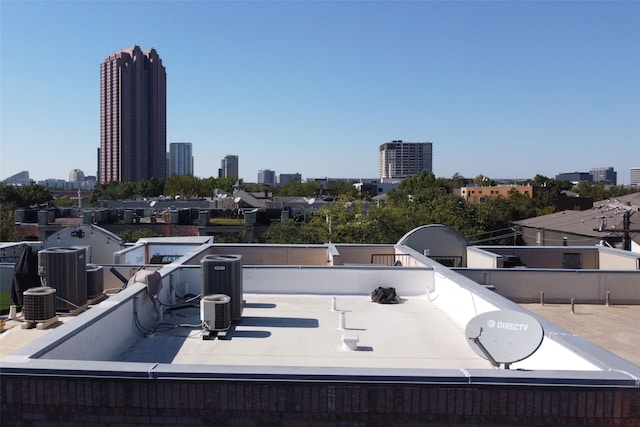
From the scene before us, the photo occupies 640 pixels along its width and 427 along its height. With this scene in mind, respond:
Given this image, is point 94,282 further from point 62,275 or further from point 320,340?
point 320,340

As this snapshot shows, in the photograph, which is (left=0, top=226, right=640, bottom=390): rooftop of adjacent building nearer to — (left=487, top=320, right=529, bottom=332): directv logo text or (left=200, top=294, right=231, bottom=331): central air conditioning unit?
(left=200, top=294, right=231, bottom=331): central air conditioning unit

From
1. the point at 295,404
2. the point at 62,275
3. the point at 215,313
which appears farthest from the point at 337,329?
the point at 62,275

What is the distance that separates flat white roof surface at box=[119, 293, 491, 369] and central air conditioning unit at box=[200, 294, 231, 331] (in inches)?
7.7

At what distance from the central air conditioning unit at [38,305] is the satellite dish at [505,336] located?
253 inches

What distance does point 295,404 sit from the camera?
4.43 meters

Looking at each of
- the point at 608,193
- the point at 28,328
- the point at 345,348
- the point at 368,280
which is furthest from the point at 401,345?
the point at 608,193

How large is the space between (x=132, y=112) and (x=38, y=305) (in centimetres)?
14196

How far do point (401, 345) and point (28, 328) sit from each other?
5.78 m

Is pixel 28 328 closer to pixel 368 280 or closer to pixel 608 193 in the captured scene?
pixel 368 280

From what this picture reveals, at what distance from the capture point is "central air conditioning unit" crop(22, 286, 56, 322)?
829 cm

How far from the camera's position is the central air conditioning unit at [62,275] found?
30.5 feet

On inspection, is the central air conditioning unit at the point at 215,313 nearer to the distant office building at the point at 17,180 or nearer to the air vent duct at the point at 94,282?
the air vent duct at the point at 94,282

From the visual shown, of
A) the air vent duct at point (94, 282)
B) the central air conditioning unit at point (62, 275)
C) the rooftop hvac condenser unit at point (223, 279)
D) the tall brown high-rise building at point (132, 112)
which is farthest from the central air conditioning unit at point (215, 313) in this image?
the tall brown high-rise building at point (132, 112)

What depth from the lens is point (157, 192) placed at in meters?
129
